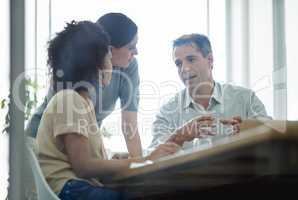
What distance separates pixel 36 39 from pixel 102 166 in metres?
0.35

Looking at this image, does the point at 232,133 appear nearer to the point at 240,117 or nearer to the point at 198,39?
the point at 240,117

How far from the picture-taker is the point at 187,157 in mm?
789

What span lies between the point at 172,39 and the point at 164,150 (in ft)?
0.97

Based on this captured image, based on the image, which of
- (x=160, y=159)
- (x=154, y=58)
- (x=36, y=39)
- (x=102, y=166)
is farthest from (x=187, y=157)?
(x=36, y=39)

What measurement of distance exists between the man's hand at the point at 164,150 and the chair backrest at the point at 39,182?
23 cm

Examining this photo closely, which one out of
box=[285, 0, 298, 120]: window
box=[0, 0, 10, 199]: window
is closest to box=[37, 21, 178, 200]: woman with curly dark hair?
box=[0, 0, 10, 199]: window

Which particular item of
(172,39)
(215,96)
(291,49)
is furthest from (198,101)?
(291,49)

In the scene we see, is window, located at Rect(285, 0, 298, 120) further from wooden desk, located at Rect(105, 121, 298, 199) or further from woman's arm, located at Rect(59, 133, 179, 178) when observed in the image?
woman's arm, located at Rect(59, 133, 179, 178)

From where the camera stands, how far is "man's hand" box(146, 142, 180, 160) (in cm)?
90

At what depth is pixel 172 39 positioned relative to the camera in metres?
1.04

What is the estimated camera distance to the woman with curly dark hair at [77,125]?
884mm

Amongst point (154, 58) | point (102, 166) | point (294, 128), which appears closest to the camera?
point (294, 128)

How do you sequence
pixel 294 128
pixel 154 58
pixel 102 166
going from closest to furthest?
pixel 294 128
pixel 102 166
pixel 154 58

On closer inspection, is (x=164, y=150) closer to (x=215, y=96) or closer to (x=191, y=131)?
(x=191, y=131)
